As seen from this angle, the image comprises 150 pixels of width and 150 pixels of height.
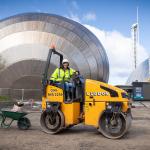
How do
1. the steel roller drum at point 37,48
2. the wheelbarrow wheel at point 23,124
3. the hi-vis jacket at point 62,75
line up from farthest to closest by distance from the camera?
the steel roller drum at point 37,48
the wheelbarrow wheel at point 23,124
the hi-vis jacket at point 62,75

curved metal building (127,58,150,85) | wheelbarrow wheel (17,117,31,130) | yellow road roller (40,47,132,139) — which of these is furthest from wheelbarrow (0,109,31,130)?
curved metal building (127,58,150,85)

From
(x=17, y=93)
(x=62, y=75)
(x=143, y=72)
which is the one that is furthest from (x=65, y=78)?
(x=143, y=72)

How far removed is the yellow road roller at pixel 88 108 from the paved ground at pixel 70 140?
304 millimetres

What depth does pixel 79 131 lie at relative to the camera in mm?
10844

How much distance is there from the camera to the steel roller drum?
2538 cm

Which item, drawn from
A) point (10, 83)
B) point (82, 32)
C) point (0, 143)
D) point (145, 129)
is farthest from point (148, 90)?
point (0, 143)

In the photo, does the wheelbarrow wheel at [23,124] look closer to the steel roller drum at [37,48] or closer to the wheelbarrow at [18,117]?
the wheelbarrow at [18,117]

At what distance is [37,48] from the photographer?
997 inches

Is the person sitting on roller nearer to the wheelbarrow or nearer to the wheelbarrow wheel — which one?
the wheelbarrow

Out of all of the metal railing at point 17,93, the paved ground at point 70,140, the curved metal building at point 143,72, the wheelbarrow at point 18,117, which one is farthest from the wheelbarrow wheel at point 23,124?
the curved metal building at point 143,72

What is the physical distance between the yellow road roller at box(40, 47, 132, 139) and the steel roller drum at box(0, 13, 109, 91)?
14921mm

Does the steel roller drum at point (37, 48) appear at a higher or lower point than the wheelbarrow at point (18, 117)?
higher

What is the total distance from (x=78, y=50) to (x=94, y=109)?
16.3 meters

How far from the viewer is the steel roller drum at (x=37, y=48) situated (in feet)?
83.3
